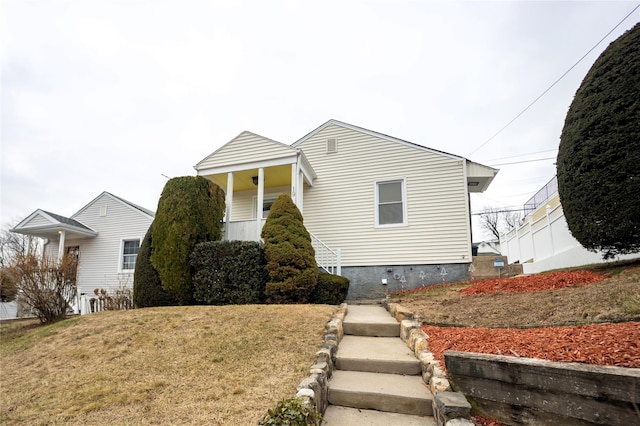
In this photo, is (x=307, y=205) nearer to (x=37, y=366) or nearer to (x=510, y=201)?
(x=37, y=366)

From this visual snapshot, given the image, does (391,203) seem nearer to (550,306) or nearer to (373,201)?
(373,201)

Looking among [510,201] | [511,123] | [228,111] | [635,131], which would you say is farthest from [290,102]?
[510,201]

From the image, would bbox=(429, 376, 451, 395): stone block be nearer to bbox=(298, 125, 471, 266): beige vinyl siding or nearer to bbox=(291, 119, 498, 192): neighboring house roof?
bbox=(298, 125, 471, 266): beige vinyl siding

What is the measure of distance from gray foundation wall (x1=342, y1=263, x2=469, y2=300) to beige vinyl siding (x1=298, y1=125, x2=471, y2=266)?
18cm

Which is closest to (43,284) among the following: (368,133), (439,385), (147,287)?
(147,287)

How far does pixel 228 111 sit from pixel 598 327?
14.7 meters

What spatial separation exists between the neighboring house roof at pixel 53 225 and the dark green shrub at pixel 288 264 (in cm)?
941

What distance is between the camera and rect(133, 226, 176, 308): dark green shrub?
711 centimetres

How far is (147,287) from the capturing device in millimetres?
7203

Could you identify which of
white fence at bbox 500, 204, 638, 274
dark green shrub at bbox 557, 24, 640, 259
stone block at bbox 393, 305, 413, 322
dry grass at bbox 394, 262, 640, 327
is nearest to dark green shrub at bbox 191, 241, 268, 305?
stone block at bbox 393, 305, 413, 322

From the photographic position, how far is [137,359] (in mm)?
4133

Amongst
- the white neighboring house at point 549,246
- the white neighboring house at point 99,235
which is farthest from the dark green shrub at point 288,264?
→ the white neighboring house at point 99,235

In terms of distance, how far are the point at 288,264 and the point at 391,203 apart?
14.6 feet

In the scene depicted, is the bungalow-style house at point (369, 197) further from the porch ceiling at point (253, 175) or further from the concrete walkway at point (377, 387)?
the concrete walkway at point (377, 387)
